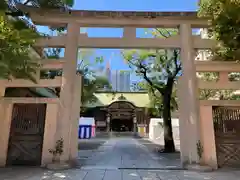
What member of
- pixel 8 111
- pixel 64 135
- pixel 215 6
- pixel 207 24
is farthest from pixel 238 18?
pixel 8 111

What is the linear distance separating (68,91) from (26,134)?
1.92 m

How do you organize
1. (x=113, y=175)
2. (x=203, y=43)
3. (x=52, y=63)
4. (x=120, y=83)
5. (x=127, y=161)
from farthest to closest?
(x=120, y=83) → (x=127, y=161) → (x=203, y=43) → (x=52, y=63) → (x=113, y=175)

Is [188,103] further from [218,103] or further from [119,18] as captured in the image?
[119,18]

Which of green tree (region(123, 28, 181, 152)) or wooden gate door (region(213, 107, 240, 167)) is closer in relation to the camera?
wooden gate door (region(213, 107, 240, 167))

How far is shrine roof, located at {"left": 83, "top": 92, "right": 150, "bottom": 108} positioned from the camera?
25531mm

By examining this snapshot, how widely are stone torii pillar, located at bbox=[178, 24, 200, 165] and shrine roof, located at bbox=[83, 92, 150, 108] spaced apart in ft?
59.9

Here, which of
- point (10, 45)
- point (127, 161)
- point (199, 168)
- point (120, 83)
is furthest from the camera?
point (120, 83)

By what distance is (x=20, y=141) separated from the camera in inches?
256

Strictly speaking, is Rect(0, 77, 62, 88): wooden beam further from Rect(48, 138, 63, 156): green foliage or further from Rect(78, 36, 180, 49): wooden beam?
Rect(48, 138, 63, 156): green foliage

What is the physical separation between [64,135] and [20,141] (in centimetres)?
149

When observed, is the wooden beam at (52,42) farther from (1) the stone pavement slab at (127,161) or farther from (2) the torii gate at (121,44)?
(1) the stone pavement slab at (127,161)

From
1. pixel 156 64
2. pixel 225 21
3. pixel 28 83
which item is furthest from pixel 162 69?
pixel 28 83

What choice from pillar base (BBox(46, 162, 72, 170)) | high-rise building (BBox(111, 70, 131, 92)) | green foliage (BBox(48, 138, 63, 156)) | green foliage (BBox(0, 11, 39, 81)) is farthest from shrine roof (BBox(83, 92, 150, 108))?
green foliage (BBox(0, 11, 39, 81))

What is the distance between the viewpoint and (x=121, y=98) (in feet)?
83.1
